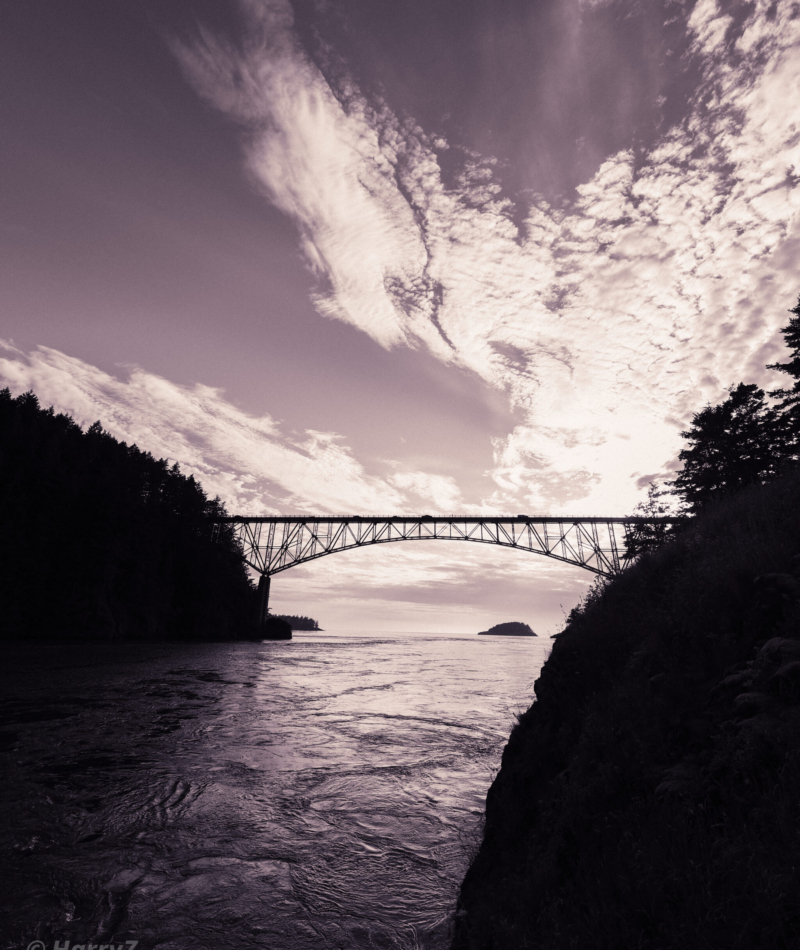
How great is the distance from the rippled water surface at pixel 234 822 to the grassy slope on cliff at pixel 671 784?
1.24 m

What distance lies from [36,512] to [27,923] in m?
46.8

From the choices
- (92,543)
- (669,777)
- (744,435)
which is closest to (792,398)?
(744,435)

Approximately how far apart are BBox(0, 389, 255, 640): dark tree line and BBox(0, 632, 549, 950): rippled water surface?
3113cm

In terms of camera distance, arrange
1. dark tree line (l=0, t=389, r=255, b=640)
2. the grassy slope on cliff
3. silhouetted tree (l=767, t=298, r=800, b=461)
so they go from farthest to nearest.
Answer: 1. dark tree line (l=0, t=389, r=255, b=640)
2. silhouetted tree (l=767, t=298, r=800, b=461)
3. the grassy slope on cliff

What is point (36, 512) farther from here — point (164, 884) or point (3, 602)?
point (164, 884)

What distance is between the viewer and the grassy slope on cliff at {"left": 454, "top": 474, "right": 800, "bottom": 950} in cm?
235

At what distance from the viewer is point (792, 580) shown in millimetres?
3957

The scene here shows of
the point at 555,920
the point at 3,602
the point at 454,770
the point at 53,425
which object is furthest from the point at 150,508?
the point at 555,920

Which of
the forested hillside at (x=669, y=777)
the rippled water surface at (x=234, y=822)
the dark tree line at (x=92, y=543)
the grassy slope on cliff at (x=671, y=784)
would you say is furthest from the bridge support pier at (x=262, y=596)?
the grassy slope on cliff at (x=671, y=784)

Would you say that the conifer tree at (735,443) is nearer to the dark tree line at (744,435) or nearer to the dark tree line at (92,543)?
the dark tree line at (744,435)

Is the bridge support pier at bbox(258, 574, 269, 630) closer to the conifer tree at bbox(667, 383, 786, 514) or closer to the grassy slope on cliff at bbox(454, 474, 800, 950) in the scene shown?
the conifer tree at bbox(667, 383, 786, 514)

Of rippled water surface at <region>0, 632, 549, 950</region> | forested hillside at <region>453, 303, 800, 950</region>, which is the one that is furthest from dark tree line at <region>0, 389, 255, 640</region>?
forested hillside at <region>453, 303, 800, 950</region>

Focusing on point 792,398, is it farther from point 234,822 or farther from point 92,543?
point 92,543

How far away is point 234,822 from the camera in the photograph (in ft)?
20.3
